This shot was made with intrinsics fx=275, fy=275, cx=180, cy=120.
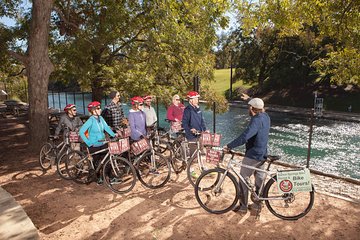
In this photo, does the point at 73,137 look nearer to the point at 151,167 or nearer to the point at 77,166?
the point at 77,166

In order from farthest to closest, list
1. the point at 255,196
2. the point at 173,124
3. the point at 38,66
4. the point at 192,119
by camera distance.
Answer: the point at 38,66
the point at 173,124
the point at 192,119
the point at 255,196

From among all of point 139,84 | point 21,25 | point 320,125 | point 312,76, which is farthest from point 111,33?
point 312,76

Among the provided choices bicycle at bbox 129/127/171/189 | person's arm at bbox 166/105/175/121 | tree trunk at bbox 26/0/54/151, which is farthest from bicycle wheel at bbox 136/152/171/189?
tree trunk at bbox 26/0/54/151

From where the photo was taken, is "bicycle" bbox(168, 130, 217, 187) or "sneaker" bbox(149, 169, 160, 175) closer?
"sneaker" bbox(149, 169, 160, 175)

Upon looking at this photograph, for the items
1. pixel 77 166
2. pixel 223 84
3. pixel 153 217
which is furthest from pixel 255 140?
pixel 223 84

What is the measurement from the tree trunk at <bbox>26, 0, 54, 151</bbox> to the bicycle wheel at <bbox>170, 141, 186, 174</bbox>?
4.94 metres

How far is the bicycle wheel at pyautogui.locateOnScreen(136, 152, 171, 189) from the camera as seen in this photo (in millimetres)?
6363

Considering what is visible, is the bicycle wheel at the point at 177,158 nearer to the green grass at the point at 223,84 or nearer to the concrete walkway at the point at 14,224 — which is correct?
the concrete walkway at the point at 14,224

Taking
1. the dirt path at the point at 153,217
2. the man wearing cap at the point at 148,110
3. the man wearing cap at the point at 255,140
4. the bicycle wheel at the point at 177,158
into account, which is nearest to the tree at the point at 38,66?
the dirt path at the point at 153,217

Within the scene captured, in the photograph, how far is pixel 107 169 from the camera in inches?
249

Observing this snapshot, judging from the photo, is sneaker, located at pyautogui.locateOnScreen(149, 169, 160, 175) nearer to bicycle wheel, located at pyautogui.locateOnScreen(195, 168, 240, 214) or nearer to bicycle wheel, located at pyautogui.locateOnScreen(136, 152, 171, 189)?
bicycle wheel, located at pyautogui.locateOnScreen(136, 152, 171, 189)

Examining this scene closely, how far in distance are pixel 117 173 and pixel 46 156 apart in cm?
297

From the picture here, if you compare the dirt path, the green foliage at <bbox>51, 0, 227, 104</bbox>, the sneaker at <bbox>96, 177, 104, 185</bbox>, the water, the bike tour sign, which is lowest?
the water

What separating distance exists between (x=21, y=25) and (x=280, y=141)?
719 inches
